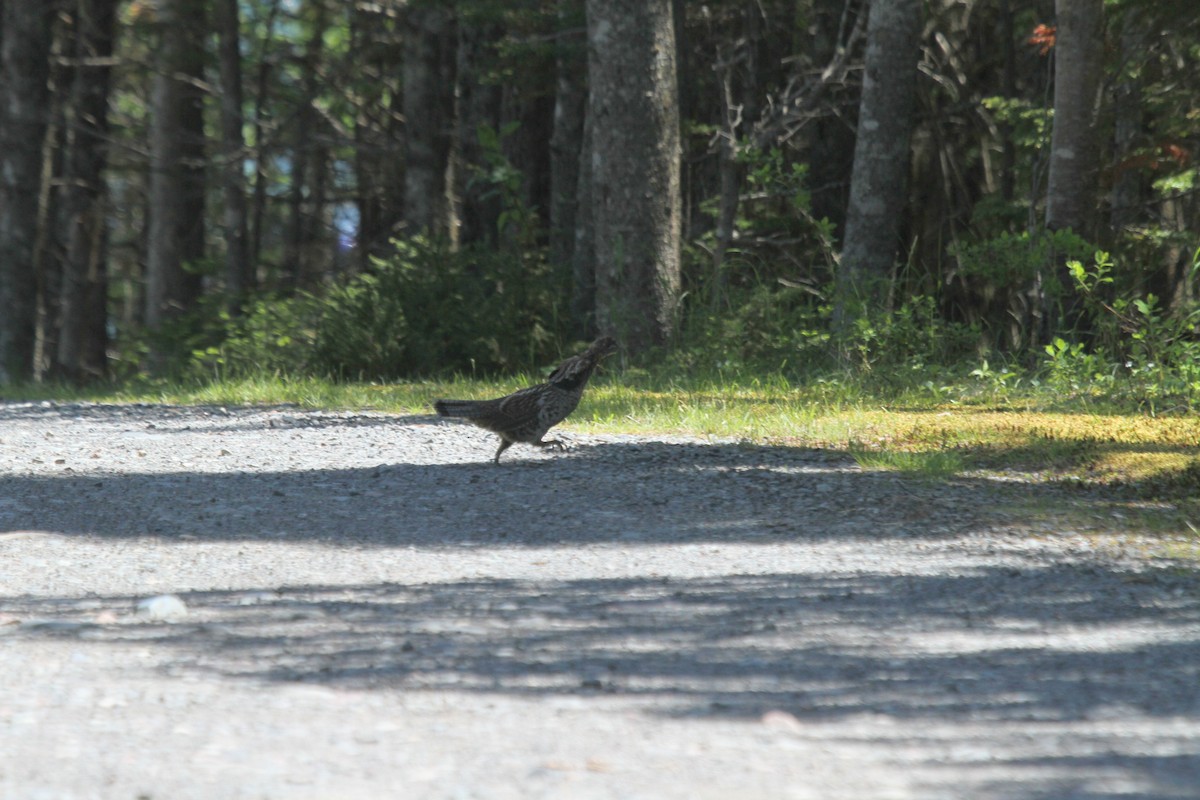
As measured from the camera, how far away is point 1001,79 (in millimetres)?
19844

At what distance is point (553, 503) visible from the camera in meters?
Result: 7.36

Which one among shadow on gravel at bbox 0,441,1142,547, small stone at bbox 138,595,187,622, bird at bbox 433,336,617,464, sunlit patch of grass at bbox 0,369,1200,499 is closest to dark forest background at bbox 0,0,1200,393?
sunlit patch of grass at bbox 0,369,1200,499

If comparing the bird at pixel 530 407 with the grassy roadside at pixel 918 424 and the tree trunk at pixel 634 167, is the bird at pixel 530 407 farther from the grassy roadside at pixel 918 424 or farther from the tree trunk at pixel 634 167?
the tree trunk at pixel 634 167

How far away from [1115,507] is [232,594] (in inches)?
168

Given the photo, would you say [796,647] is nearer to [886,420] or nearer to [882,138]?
[886,420]

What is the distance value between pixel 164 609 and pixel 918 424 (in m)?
5.77

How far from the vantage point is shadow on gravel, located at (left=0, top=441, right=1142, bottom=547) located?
21.8ft

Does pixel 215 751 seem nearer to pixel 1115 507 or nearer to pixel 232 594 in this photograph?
pixel 232 594

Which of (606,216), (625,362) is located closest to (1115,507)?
(625,362)

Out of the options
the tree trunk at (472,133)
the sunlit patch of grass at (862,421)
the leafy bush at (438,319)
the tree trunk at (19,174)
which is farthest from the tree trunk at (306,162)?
the sunlit patch of grass at (862,421)

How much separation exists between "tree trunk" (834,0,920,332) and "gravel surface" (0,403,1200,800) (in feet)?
22.4

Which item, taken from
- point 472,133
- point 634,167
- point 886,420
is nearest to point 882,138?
point 634,167

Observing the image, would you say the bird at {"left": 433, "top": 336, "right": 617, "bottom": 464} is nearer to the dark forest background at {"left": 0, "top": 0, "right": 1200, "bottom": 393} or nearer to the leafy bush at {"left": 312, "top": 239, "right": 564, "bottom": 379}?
the dark forest background at {"left": 0, "top": 0, "right": 1200, "bottom": 393}

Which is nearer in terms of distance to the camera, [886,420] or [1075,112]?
[886,420]
